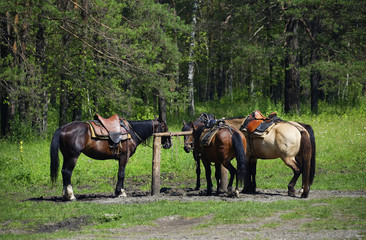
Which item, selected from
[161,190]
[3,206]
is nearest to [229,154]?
[161,190]

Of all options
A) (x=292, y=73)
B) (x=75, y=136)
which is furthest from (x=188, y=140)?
(x=292, y=73)

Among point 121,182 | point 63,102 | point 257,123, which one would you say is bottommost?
point 121,182

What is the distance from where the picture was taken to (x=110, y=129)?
11859 millimetres

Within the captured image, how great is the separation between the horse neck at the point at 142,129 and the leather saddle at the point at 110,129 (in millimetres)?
390

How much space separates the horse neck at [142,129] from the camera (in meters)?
12.5

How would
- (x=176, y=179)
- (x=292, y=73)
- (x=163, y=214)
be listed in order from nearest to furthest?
(x=163, y=214) → (x=176, y=179) → (x=292, y=73)

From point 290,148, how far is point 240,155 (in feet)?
4.21

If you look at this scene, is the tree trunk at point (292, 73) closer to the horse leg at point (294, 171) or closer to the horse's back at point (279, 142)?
the horse's back at point (279, 142)

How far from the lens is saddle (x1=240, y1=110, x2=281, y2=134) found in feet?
39.3

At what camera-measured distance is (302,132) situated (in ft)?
38.0

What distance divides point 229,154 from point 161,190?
244 centimetres

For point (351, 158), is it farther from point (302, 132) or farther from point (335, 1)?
point (335, 1)

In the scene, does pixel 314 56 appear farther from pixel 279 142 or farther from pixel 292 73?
pixel 279 142

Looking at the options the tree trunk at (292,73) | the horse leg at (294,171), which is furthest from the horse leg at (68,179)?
the tree trunk at (292,73)
